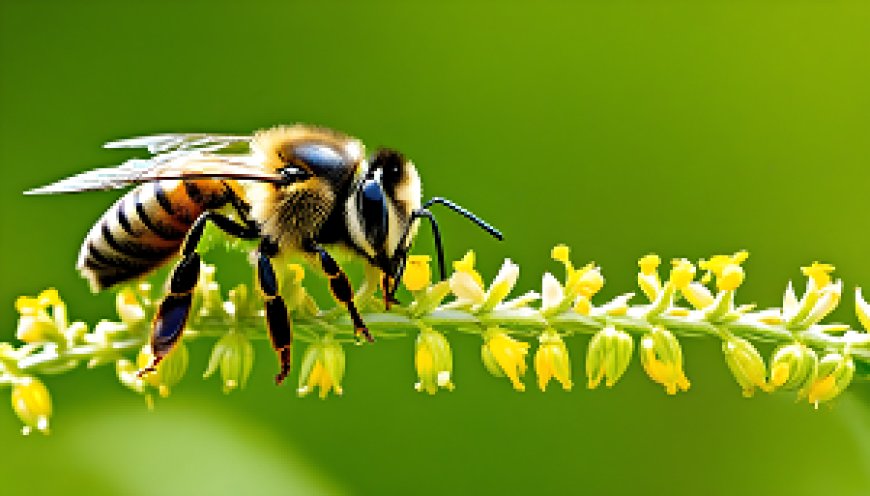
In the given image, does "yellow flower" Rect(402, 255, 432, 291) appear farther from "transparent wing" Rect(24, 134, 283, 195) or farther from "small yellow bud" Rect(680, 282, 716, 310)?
"small yellow bud" Rect(680, 282, 716, 310)

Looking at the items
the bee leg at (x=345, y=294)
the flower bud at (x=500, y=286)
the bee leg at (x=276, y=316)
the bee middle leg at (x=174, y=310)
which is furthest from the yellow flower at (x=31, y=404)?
the flower bud at (x=500, y=286)

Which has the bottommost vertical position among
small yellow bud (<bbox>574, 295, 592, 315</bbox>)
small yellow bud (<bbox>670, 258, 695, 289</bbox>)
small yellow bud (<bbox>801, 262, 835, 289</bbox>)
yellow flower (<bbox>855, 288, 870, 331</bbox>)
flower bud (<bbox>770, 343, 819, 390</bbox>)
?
flower bud (<bbox>770, 343, 819, 390</bbox>)

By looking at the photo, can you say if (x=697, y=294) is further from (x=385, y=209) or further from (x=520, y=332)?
(x=385, y=209)

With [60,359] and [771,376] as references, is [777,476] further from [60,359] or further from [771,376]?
[60,359]

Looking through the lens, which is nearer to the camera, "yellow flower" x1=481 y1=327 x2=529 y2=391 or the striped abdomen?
"yellow flower" x1=481 y1=327 x2=529 y2=391

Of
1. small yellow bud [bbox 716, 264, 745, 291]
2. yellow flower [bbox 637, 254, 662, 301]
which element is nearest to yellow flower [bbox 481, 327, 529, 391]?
yellow flower [bbox 637, 254, 662, 301]

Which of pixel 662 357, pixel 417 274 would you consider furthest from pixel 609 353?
pixel 417 274

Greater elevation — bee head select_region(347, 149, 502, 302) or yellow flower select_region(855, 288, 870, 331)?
bee head select_region(347, 149, 502, 302)
